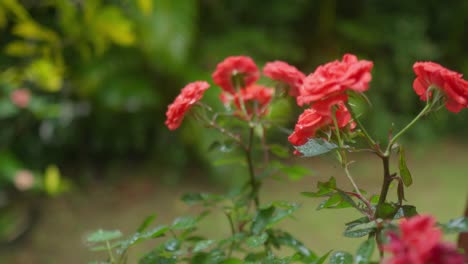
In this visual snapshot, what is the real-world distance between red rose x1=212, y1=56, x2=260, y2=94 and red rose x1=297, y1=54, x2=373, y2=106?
0.23 meters

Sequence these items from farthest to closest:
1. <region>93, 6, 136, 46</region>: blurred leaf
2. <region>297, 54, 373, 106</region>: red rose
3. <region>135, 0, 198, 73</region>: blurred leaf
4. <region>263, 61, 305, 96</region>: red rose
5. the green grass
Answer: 1. <region>135, 0, 198, 73</region>: blurred leaf
2. the green grass
3. <region>93, 6, 136, 46</region>: blurred leaf
4. <region>263, 61, 305, 96</region>: red rose
5. <region>297, 54, 373, 106</region>: red rose

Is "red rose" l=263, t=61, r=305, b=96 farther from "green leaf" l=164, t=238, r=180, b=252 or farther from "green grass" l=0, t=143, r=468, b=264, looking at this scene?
"green grass" l=0, t=143, r=468, b=264

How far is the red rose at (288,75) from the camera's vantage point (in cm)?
65

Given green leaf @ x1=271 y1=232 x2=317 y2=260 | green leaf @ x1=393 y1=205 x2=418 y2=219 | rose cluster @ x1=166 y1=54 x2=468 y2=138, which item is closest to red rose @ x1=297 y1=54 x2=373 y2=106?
rose cluster @ x1=166 y1=54 x2=468 y2=138

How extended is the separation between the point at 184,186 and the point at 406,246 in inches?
80.3

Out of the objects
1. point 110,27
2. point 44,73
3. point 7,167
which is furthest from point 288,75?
point 7,167

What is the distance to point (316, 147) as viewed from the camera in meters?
0.46

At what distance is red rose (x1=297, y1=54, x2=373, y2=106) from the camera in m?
0.43

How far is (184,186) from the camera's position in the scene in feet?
7.69

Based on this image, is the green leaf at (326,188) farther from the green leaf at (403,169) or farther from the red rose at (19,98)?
the red rose at (19,98)

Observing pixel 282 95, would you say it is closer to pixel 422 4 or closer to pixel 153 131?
pixel 153 131

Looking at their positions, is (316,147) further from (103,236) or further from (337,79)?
(103,236)

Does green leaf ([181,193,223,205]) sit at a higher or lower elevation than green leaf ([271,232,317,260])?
higher

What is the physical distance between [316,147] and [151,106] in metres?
2.09
